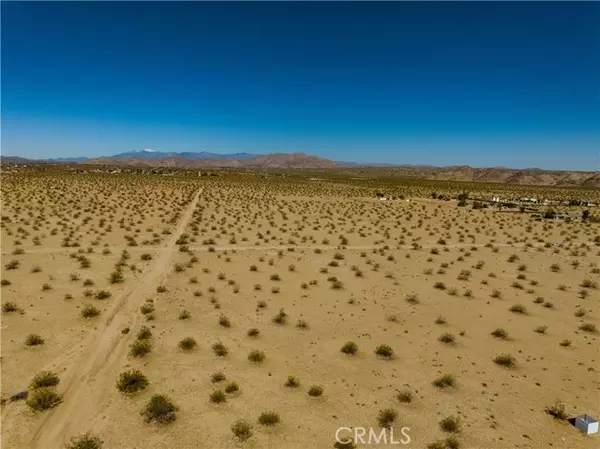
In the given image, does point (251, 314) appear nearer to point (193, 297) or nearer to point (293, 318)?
point (293, 318)

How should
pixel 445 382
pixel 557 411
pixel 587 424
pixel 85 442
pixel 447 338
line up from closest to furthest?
pixel 85 442
pixel 587 424
pixel 557 411
pixel 445 382
pixel 447 338

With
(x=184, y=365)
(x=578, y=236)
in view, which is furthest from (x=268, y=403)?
(x=578, y=236)

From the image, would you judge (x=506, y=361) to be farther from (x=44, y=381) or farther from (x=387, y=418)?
(x=44, y=381)

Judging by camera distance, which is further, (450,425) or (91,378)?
(91,378)

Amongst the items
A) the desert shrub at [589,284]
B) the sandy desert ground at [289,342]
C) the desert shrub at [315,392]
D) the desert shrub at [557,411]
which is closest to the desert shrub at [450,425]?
the sandy desert ground at [289,342]

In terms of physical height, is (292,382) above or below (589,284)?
below

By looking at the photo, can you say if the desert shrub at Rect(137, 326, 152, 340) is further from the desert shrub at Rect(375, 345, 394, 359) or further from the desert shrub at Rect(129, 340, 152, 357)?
the desert shrub at Rect(375, 345, 394, 359)

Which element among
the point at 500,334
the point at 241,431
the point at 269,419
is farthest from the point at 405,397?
the point at 500,334

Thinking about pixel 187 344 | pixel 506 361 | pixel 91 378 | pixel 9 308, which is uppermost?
pixel 9 308
